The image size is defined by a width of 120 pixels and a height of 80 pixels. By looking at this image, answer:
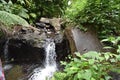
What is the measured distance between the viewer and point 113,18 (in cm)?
531

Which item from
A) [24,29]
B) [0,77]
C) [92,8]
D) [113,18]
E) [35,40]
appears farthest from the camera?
[24,29]

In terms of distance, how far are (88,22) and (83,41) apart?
2.13 feet

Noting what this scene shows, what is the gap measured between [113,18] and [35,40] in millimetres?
2626

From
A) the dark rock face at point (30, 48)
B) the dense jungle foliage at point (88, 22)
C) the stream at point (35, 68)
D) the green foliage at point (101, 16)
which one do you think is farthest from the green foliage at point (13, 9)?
the green foliage at point (101, 16)

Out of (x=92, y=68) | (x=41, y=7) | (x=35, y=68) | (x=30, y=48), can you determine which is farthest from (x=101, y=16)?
(x=41, y=7)

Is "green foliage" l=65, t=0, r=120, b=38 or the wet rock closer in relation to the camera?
the wet rock

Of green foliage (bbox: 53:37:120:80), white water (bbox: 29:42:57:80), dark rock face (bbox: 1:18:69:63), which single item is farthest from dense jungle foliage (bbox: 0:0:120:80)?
white water (bbox: 29:42:57:80)

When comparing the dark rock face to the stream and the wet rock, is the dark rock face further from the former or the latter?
the wet rock

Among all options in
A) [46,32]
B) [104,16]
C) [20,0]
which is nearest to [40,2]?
[20,0]

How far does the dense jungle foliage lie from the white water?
2.65 ft

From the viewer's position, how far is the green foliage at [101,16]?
5258 millimetres

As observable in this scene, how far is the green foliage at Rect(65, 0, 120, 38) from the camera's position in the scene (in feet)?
17.3

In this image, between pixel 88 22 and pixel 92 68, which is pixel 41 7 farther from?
pixel 92 68

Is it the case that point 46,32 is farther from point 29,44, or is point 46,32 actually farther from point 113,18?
point 113,18
